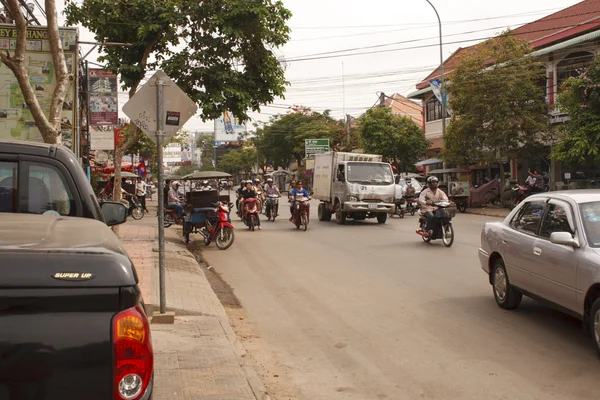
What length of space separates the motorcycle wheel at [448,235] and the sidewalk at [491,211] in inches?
424

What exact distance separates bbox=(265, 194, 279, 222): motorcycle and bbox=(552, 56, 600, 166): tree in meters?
10.6

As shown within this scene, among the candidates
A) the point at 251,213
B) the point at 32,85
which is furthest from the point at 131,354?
the point at 251,213

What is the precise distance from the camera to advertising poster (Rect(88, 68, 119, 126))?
1758 centimetres

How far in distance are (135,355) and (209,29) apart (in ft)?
44.1

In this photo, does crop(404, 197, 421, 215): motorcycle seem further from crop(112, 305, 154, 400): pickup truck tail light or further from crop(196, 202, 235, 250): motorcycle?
crop(112, 305, 154, 400): pickup truck tail light

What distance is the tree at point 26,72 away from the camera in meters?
8.79

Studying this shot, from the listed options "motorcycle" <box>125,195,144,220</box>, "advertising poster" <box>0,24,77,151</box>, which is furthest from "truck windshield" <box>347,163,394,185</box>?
"advertising poster" <box>0,24,77,151</box>

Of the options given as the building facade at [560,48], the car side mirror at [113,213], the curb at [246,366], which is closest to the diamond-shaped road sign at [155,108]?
the curb at [246,366]

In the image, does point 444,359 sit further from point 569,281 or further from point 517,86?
point 517,86

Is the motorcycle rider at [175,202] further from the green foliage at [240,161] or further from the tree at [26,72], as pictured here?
the green foliage at [240,161]

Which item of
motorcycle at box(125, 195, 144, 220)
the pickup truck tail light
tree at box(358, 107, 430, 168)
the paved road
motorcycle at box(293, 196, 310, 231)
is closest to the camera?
the pickup truck tail light

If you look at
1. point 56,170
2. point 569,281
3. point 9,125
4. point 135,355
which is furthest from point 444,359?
point 9,125

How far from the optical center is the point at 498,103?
27.0 m

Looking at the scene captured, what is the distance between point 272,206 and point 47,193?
67.0ft
